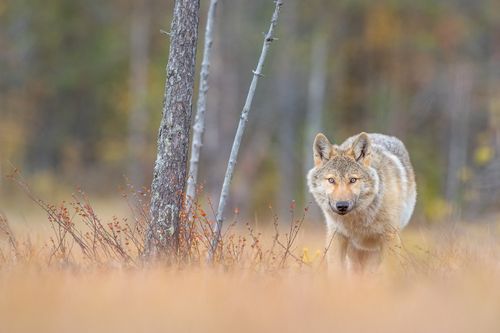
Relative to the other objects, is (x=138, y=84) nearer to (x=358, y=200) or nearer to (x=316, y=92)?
(x=316, y=92)

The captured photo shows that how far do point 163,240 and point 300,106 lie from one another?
61.6 ft

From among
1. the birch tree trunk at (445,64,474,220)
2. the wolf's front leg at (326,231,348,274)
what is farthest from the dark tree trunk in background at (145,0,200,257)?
the birch tree trunk at (445,64,474,220)

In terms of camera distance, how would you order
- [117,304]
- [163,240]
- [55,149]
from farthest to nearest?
[55,149]
[163,240]
[117,304]

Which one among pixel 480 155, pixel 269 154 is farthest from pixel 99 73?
pixel 480 155

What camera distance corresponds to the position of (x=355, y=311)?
17.7 ft

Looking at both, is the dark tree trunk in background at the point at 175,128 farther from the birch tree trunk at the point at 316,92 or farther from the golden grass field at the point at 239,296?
the birch tree trunk at the point at 316,92

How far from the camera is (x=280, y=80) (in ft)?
81.2

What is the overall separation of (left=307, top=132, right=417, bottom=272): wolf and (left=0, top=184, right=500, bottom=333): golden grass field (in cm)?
101

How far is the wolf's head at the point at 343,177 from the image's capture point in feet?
26.0

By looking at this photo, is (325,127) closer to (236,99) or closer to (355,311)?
(236,99)

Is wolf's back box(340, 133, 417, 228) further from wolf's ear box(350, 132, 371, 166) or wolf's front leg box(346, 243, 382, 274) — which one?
wolf's front leg box(346, 243, 382, 274)

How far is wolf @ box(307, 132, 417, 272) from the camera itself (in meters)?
8.11

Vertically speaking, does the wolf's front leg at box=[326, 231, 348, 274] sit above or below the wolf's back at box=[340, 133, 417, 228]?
below

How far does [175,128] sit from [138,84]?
2032 cm
